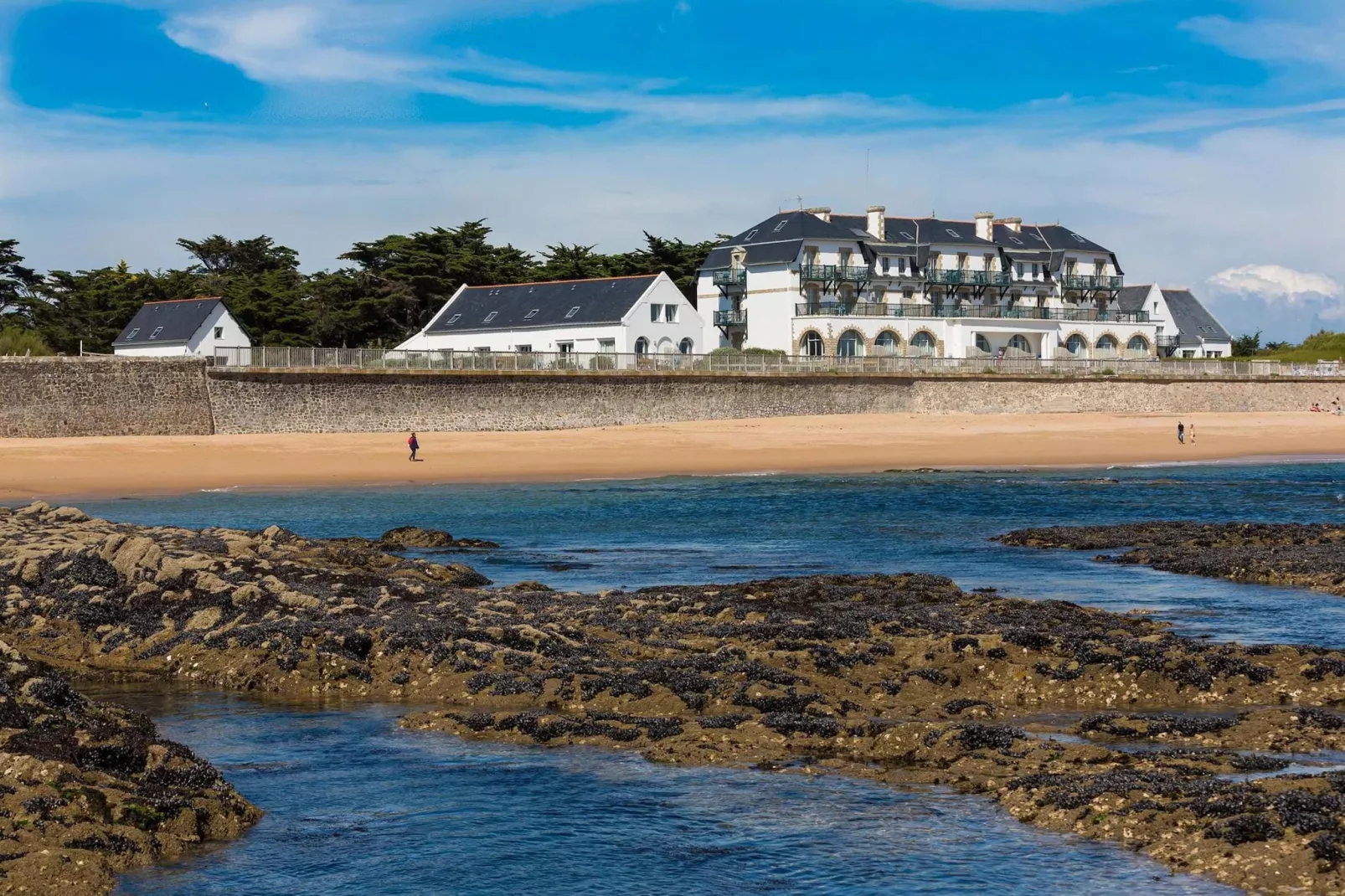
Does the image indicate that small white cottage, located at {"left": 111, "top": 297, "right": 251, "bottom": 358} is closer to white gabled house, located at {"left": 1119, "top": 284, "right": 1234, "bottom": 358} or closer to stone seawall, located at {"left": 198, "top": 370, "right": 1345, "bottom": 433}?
stone seawall, located at {"left": 198, "top": 370, "right": 1345, "bottom": 433}

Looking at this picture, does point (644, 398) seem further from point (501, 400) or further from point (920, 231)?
point (920, 231)

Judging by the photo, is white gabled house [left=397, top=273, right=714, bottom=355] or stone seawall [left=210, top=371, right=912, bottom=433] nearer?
stone seawall [left=210, top=371, right=912, bottom=433]

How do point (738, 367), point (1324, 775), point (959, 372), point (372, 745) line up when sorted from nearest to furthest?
point (1324, 775) < point (372, 745) < point (738, 367) < point (959, 372)

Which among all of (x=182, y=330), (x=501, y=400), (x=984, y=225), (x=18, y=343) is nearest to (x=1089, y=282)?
(x=984, y=225)

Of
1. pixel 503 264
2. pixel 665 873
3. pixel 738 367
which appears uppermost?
pixel 503 264

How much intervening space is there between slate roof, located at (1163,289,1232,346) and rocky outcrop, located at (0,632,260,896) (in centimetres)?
10013

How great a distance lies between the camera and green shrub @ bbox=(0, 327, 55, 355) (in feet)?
196

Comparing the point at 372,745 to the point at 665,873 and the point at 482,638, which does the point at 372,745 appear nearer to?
the point at 482,638

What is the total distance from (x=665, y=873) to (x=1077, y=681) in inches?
243

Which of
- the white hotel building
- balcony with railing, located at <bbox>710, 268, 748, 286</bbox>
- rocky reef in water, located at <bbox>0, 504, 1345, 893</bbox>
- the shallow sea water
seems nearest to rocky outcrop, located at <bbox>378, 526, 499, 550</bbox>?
the shallow sea water

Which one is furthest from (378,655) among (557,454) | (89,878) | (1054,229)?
(1054,229)

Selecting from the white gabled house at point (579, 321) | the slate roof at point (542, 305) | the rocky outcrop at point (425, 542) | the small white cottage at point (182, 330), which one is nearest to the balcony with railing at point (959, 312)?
the white gabled house at point (579, 321)

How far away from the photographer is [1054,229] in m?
92.6

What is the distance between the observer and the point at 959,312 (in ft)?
277
